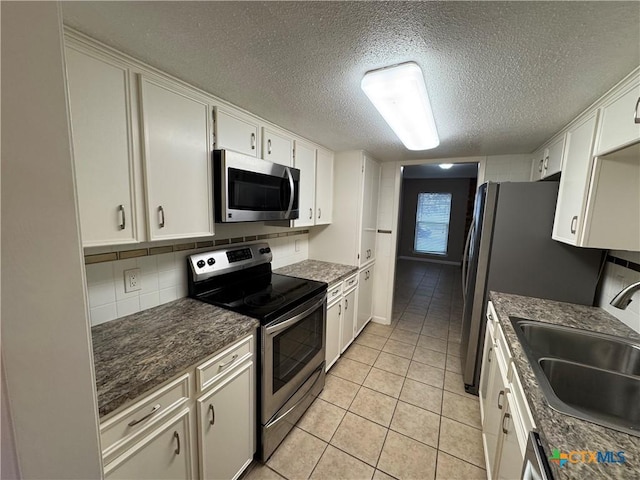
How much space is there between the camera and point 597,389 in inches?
43.9

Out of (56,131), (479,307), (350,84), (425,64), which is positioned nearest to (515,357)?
(479,307)

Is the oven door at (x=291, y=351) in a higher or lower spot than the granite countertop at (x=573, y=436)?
lower

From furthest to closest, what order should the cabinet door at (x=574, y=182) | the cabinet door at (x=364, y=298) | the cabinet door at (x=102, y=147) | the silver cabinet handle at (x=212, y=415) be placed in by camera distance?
the cabinet door at (x=364, y=298), the cabinet door at (x=574, y=182), the silver cabinet handle at (x=212, y=415), the cabinet door at (x=102, y=147)

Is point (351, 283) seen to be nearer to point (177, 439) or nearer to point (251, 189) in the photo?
point (251, 189)

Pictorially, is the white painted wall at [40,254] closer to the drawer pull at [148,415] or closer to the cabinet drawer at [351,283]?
the drawer pull at [148,415]

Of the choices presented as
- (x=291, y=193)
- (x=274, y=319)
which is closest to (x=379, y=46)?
(x=291, y=193)

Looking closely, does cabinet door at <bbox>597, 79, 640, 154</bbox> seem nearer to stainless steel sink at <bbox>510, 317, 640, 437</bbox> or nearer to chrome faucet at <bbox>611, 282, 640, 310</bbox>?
chrome faucet at <bbox>611, 282, 640, 310</bbox>

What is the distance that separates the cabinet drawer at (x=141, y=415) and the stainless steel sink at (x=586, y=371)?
4.54 feet

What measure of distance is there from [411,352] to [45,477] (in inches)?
113

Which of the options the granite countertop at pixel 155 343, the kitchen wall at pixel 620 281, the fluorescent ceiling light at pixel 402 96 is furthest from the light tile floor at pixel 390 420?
the fluorescent ceiling light at pixel 402 96

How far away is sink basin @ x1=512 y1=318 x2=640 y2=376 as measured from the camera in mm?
1245

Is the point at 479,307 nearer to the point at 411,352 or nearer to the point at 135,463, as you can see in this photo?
the point at 411,352

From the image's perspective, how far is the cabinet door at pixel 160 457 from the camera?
893 mm

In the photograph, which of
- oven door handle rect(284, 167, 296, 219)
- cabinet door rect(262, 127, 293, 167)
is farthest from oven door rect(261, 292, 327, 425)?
cabinet door rect(262, 127, 293, 167)
